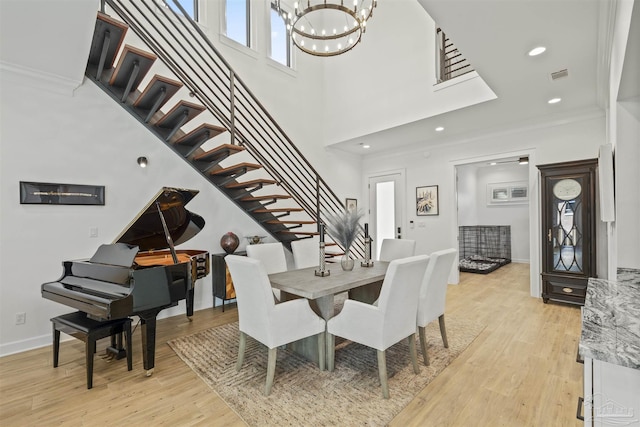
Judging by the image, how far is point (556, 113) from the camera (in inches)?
170

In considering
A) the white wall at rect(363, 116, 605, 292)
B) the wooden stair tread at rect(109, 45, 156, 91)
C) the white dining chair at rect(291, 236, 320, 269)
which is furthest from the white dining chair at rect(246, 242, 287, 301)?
the white wall at rect(363, 116, 605, 292)

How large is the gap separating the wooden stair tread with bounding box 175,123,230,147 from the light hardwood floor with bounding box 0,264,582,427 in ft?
7.28

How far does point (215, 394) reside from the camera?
2160 mm

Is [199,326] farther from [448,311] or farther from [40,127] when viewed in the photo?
[448,311]

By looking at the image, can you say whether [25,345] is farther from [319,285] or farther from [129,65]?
[319,285]

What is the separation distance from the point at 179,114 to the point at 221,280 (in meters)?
2.18

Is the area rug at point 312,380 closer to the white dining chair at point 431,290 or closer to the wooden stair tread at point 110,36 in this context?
the white dining chair at point 431,290

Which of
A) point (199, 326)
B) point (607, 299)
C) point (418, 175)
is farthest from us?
point (418, 175)

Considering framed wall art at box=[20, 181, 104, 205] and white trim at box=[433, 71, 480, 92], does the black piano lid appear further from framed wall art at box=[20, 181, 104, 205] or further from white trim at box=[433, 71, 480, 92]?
white trim at box=[433, 71, 480, 92]

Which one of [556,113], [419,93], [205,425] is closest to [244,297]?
[205,425]

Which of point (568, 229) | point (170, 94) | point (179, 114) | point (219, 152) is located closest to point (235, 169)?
point (219, 152)

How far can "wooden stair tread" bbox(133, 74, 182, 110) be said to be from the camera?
109 inches

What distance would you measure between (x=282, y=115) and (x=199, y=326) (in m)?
3.84

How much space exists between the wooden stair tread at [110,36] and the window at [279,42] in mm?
3152
